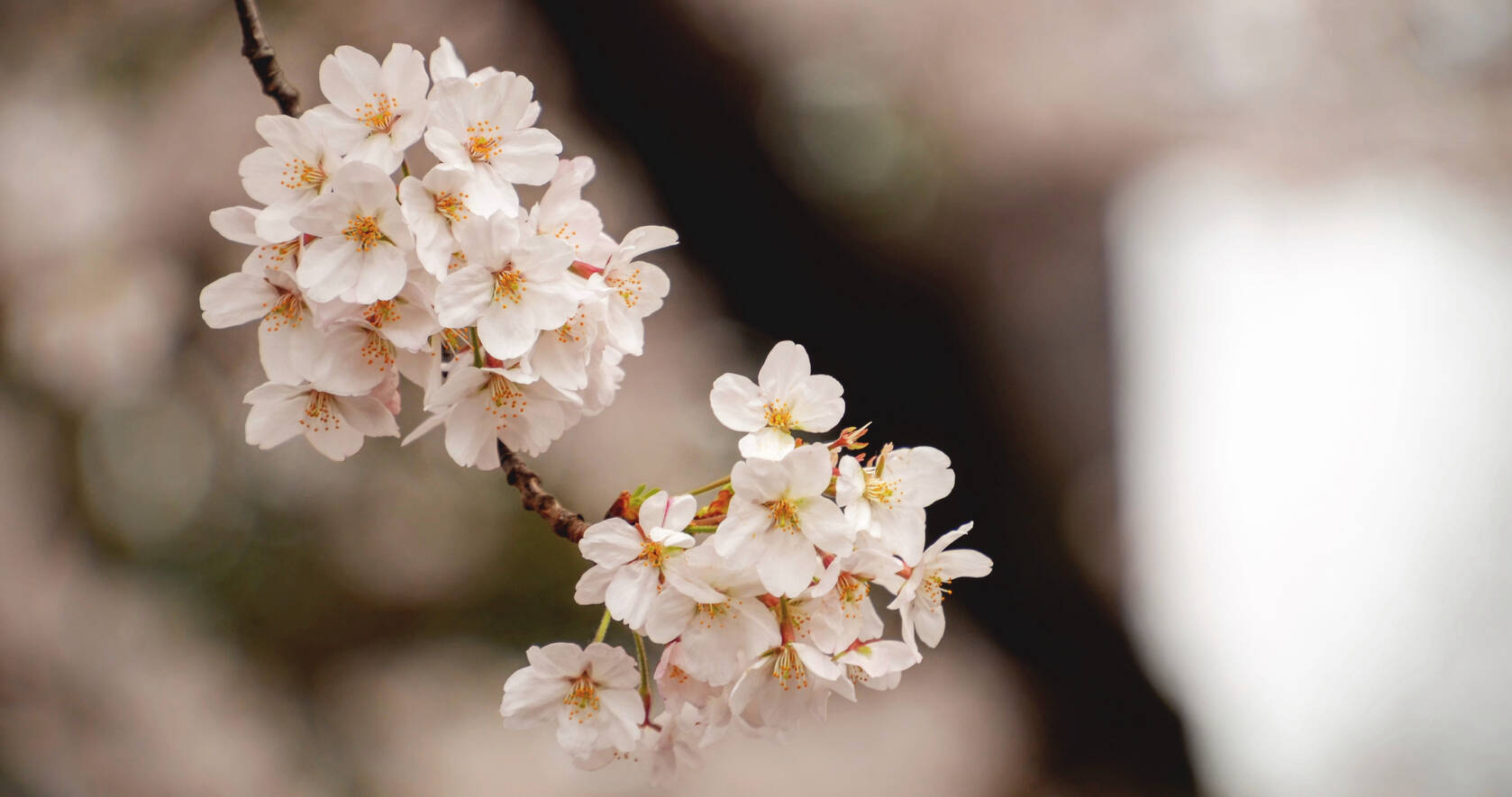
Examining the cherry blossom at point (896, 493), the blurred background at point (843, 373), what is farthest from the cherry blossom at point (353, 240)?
the blurred background at point (843, 373)

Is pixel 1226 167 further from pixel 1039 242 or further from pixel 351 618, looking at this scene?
pixel 351 618

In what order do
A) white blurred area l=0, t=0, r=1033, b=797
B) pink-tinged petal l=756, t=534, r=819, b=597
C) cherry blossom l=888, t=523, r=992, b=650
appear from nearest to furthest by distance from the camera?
pink-tinged petal l=756, t=534, r=819, b=597
cherry blossom l=888, t=523, r=992, b=650
white blurred area l=0, t=0, r=1033, b=797

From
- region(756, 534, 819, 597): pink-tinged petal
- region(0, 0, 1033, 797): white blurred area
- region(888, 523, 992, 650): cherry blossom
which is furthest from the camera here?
region(0, 0, 1033, 797): white blurred area

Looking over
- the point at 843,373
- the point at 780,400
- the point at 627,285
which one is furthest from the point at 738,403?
the point at 843,373

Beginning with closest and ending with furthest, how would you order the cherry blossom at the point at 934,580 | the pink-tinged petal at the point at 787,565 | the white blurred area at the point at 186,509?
the pink-tinged petal at the point at 787,565 → the cherry blossom at the point at 934,580 → the white blurred area at the point at 186,509

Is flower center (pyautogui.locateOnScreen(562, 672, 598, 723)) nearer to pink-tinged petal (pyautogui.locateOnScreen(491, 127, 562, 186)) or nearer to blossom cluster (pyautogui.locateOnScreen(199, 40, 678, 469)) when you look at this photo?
blossom cluster (pyautogui.locateOnScreen(199, 40, 678, 469))

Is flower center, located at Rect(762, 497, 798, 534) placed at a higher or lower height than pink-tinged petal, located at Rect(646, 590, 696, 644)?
higher

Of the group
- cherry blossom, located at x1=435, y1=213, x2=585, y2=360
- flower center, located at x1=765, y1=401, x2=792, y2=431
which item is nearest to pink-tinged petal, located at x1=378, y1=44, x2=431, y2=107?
cherry blossom, located at x1=435, y1=213, x2=585, y2=360

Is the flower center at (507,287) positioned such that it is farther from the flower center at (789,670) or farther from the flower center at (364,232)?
the flower center at (789,670)
